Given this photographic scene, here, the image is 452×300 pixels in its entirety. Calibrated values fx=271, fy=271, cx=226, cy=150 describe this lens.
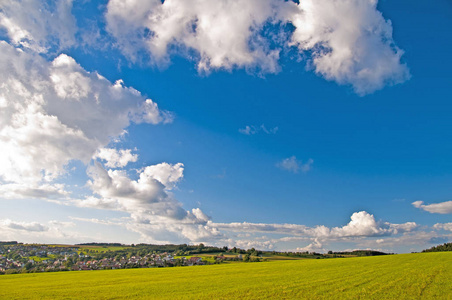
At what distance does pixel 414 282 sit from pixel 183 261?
10812 cm

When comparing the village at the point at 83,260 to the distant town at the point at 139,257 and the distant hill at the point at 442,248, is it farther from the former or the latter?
the distant hill at the point at 442,248

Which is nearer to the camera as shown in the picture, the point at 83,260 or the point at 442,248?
the point at 83,260

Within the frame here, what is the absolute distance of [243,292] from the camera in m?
28.0

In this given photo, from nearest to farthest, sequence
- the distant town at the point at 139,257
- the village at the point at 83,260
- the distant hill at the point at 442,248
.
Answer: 1. the village at the point at 83,260
2. the distant town at the point at 139,257
3. the distant hill at the point at 442,248

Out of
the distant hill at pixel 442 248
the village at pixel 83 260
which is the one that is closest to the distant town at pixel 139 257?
the village at pixel 83 260

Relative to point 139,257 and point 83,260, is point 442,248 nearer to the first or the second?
point 139,257

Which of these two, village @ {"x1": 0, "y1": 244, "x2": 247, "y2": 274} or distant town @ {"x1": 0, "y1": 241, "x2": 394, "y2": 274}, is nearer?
village @ {"x1": 0, "y1": 244, "x2": 247, "y2": 274}

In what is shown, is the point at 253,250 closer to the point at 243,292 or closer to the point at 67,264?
the point at 67,264

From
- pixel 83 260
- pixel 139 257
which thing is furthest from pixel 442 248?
pixel 83 260

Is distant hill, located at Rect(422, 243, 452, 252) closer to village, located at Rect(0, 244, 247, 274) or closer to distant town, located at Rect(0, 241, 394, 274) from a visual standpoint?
distant town, located at Rect(0, 241, 394, 274)

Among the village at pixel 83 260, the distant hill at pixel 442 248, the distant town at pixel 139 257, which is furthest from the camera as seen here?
the distant hill at pixel 442 248

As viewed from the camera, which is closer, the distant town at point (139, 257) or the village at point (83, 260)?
the village at point (83, 260)

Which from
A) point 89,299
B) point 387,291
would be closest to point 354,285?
point 387,291

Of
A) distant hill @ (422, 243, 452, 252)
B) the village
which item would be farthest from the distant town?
distant hill @ (422, 243, 452, 252)
